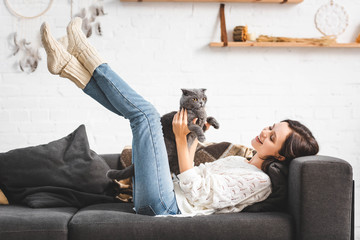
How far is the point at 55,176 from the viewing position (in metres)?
2.47

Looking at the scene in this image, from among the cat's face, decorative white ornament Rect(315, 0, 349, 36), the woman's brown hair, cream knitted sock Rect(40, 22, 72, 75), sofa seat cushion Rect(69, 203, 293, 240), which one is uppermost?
decorative white ornament Rect(315, 0, 349, 36)

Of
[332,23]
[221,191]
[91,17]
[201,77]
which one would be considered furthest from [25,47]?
[332,23]

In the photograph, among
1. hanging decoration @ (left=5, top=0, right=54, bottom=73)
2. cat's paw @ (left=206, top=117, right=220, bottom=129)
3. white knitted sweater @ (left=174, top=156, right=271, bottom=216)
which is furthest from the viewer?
hanging decoration @ (left=5, top=0, right=54, bottom=73)

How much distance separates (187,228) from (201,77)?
1684 mm

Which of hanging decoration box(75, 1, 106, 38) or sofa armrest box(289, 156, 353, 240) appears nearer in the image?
sofa armrest box(289, 156, 353, 240)

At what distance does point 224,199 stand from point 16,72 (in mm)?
2062

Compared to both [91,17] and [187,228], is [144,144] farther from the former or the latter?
[91,17]

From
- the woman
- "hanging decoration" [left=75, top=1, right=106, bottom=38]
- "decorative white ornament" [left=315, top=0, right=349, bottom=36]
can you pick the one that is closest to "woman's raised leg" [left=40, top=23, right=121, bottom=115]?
the woman

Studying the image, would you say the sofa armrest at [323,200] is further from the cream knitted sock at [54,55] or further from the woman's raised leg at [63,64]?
the cream knitted sock at [54,55]

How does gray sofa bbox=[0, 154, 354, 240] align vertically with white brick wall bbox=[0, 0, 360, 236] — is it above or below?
below

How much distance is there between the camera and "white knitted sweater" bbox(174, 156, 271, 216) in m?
2.00

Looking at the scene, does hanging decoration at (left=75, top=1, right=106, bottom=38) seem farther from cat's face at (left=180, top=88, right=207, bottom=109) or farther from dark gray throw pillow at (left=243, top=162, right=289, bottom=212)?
dark gray throw pillow at (left=243, top=162, right=289, bottom=212)

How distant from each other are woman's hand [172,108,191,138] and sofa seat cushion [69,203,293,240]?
437mm

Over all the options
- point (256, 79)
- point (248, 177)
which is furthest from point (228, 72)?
point (248, 177)
